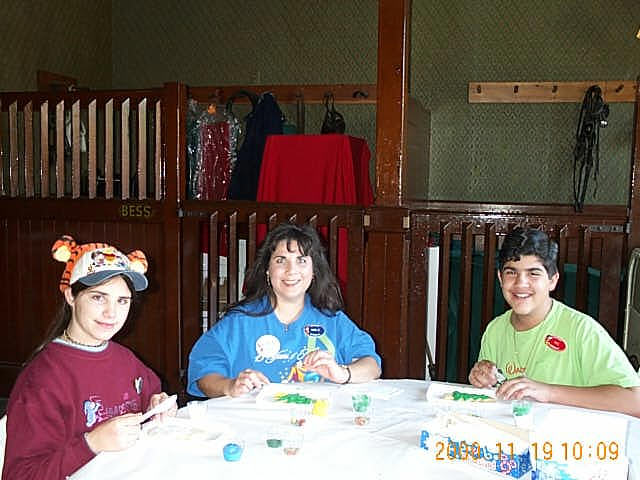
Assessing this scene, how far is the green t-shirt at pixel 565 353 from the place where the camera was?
190 cm

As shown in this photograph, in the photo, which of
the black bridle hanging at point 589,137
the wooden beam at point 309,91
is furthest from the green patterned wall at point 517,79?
the wooden beam at point 309,91

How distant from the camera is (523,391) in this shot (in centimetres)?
179

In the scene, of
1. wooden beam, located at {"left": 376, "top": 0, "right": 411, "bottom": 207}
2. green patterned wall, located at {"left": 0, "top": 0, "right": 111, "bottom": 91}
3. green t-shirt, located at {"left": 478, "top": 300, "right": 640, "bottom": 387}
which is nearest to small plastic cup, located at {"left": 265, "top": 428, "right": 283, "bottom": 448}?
green t-shirt, located at {"left": 478, "top": 300, "right": 640, "bottom": 387}

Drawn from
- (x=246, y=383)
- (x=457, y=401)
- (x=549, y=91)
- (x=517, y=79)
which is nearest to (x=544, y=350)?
(x=457, y=401)

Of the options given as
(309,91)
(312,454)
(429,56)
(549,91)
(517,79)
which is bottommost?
(312,454)

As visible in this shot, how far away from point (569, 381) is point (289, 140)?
7.12 ft

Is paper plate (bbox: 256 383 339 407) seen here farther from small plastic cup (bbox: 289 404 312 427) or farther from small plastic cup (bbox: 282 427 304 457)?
small plastic cup (bbox: 282 427 304 457)

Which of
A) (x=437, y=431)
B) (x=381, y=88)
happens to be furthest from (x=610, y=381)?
(x=381, y=88)

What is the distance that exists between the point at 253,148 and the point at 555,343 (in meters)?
2.41

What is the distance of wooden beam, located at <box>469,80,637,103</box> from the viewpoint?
173 inches

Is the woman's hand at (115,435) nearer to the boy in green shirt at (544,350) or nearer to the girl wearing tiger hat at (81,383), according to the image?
the girl wearing tiger hat at (81,383)

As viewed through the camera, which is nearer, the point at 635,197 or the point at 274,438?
the point at 274,438

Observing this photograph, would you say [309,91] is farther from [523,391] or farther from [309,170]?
[523,391]

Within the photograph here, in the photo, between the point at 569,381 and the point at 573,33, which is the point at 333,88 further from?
the point at 573,33
